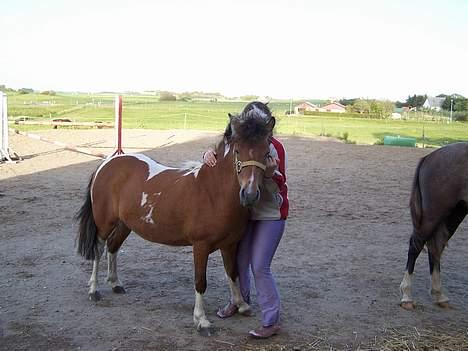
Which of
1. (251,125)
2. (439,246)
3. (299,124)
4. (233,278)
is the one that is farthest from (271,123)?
(299,124)

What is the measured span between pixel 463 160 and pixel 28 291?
4.33 metres

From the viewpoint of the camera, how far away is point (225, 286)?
5203 mm

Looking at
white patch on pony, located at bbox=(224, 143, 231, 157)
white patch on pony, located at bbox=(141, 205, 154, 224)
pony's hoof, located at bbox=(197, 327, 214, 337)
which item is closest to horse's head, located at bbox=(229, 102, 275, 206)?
white patch on pony, located at bbox=(224, 143, 231, 157)

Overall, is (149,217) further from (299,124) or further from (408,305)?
(299,124)

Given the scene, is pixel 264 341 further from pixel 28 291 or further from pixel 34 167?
pixel 34 167

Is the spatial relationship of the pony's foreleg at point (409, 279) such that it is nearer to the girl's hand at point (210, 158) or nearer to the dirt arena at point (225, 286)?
the dirt arena at point (225, 286)

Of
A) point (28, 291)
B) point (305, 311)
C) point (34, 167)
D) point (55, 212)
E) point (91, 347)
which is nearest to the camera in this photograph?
point (91, 347)

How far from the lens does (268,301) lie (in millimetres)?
3939

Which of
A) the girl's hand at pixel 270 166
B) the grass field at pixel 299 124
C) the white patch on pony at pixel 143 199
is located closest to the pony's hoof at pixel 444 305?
the girl's hand at pixel 270 166

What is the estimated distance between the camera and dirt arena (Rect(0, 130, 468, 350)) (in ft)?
13.1

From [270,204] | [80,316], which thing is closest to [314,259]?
[270,204]

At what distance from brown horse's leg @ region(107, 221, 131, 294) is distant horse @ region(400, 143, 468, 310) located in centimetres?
272

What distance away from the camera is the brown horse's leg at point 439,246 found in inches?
193

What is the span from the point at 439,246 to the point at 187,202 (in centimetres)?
260
